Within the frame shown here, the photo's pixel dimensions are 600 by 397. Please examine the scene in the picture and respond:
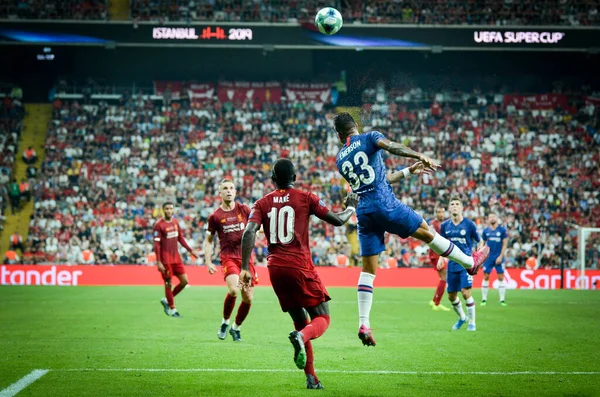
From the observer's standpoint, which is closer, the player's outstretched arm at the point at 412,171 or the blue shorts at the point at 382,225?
the blue shorts at the point at 382,225

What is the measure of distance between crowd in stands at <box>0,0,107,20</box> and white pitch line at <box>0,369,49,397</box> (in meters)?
31.5

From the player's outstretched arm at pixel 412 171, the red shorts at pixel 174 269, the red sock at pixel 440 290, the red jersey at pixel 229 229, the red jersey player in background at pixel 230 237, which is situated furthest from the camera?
the red sock at pixel 440 290

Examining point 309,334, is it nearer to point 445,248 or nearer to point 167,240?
point 445,248

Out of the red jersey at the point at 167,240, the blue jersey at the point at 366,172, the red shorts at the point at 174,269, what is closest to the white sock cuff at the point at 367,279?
the blue jersey at the point at 366,172

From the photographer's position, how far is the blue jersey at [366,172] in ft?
30.9

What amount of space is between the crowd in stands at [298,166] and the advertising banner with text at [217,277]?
1087 millimetres

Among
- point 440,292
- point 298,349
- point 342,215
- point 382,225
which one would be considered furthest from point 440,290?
point 298,349

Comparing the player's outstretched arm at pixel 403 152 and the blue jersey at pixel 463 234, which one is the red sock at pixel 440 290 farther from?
the player's outstretched arm at pixel 403 152

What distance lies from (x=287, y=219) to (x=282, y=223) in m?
0.07

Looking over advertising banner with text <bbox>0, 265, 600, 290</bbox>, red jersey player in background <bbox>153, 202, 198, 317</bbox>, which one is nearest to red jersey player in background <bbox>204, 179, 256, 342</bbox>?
red jersey player in background <bbox>153, 202, 198, 317</bbox>

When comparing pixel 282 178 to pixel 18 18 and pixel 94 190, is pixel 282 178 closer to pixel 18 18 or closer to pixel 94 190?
pixel 94 190

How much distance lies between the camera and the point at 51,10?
37.9 m

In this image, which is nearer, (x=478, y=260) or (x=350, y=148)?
(x=350, y=148)

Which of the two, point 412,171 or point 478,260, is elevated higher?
point 412,171
